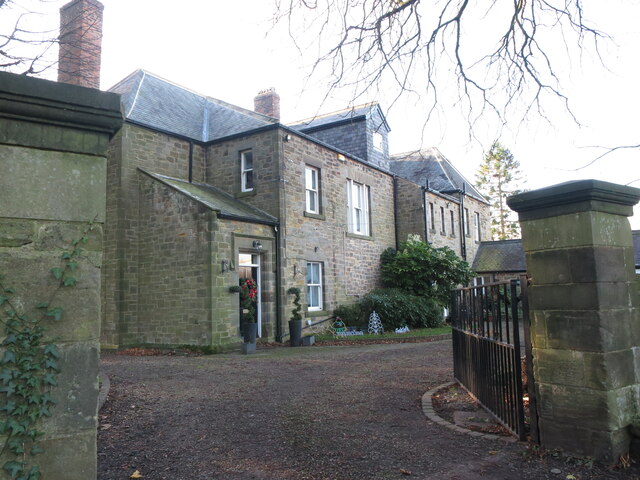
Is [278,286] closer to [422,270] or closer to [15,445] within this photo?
[422,270]

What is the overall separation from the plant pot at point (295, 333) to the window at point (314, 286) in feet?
6.32

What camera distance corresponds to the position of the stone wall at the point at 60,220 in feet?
7.70

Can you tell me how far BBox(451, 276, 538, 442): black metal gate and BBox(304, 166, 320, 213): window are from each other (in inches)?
402

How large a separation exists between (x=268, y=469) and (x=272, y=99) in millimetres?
18278

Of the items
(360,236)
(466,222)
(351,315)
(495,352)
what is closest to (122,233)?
(351,315)

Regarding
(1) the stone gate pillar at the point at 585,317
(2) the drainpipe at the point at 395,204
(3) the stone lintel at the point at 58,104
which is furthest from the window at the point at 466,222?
(3) the stone lintel at the point at 58,104

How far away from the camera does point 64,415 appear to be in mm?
2387

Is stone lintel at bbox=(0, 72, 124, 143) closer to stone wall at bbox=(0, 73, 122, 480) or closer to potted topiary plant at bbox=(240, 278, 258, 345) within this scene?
stone wall at bbox=(0, 73, 122, 480)

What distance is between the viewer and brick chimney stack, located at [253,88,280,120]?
20.5 meters

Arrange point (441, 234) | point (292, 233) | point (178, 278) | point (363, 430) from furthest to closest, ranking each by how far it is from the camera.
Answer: point (441, 234) → point (292, 233) → point (178, 278) → point (363, 430)

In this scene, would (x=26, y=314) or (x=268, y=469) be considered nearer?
(x=26, y=314)

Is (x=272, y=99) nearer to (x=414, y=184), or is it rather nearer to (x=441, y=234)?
(x=414, y=184)

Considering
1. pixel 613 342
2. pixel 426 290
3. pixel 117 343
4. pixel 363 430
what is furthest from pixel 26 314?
pixel 426 290

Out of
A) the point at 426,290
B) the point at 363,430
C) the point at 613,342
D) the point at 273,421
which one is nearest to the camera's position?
the point at 613,342
